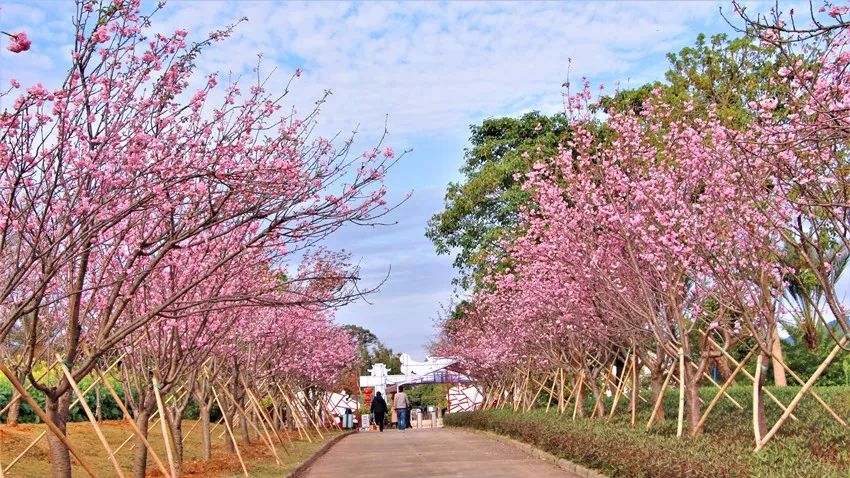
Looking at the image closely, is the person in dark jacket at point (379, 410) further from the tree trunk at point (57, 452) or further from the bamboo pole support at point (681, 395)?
the tree trunk at point (57, 452)

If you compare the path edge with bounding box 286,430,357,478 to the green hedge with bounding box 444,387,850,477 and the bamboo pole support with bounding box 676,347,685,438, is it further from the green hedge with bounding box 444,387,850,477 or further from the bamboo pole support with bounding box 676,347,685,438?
the bamboo pole support with bounding box 676,347,685,438

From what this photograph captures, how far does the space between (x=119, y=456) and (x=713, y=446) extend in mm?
12605

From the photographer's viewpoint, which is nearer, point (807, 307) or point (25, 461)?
point (25, 461)

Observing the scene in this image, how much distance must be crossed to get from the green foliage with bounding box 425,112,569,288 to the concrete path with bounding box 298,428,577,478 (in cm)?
830

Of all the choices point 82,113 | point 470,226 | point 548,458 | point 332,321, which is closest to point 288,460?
point 548,458

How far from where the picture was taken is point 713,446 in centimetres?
1135

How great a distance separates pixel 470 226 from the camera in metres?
33.8

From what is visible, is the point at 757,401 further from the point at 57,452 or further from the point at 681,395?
the point at 57,452

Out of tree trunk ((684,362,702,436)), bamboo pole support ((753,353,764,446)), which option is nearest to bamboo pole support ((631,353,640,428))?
tree trunk ((684,362,702,436))

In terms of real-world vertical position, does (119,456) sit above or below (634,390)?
below

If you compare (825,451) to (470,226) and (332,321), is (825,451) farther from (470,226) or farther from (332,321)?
(332,321)

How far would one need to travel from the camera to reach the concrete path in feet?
53.6

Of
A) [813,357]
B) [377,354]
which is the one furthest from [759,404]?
[377,354]

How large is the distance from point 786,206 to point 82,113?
868 centimetres
